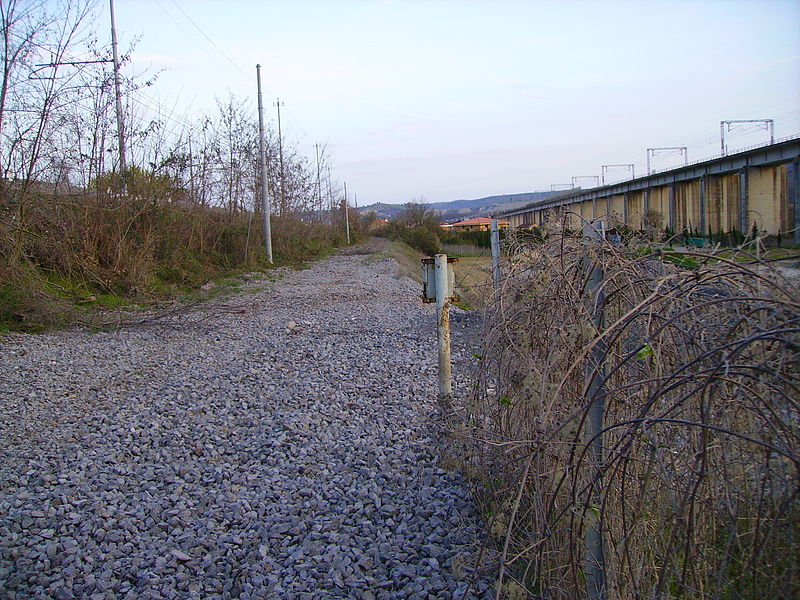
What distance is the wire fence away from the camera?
195 centimetres

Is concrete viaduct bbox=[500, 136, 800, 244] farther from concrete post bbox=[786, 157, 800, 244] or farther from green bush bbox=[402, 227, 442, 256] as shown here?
green bush bbox=[402, 227, 442, 256]

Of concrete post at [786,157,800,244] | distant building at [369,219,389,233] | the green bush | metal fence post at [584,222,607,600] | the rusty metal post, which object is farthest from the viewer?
distant building at [369,219,389,233]

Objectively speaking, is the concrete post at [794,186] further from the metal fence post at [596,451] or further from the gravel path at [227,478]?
the metal fence post at [596,451]

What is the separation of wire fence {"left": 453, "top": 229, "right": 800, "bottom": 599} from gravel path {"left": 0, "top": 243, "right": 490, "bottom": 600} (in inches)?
32.1

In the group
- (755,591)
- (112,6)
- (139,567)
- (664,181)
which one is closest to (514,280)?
Result: (755,591)

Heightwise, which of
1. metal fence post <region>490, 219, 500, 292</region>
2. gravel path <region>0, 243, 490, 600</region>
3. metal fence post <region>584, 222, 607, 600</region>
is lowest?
gravel path <region>0, 243, 490, 600</region>

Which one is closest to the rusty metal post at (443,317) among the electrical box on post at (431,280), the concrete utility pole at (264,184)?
the electrical box on post at (431,280)

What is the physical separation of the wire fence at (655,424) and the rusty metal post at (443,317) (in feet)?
6.27

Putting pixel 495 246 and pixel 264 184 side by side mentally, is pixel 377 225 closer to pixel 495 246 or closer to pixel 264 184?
pixel 264 184

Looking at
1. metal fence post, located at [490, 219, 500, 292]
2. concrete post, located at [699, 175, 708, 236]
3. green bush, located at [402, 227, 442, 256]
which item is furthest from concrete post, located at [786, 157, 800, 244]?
green bush, located at [402, 227, 442, 256]

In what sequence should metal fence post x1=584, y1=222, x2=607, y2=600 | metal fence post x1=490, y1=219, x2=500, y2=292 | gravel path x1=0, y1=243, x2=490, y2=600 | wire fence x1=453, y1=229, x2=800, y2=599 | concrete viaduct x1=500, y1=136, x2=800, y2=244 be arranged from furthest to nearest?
concrete viaduct x1=500, y1=136, x2=800, y2=244 < metal fence post x1=490, y1=219, x2=500, y2=292 < gravel path x1=0, y1=243, x2=490, y2=600 < metal fence post x1=584, y1=222, x2=607, y2=600 < wire fence x1=453, y1=229, x2=800, y2=599

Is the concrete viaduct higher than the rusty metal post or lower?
higher

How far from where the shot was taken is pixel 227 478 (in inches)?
185

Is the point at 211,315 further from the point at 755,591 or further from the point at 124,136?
the point at 755,591
